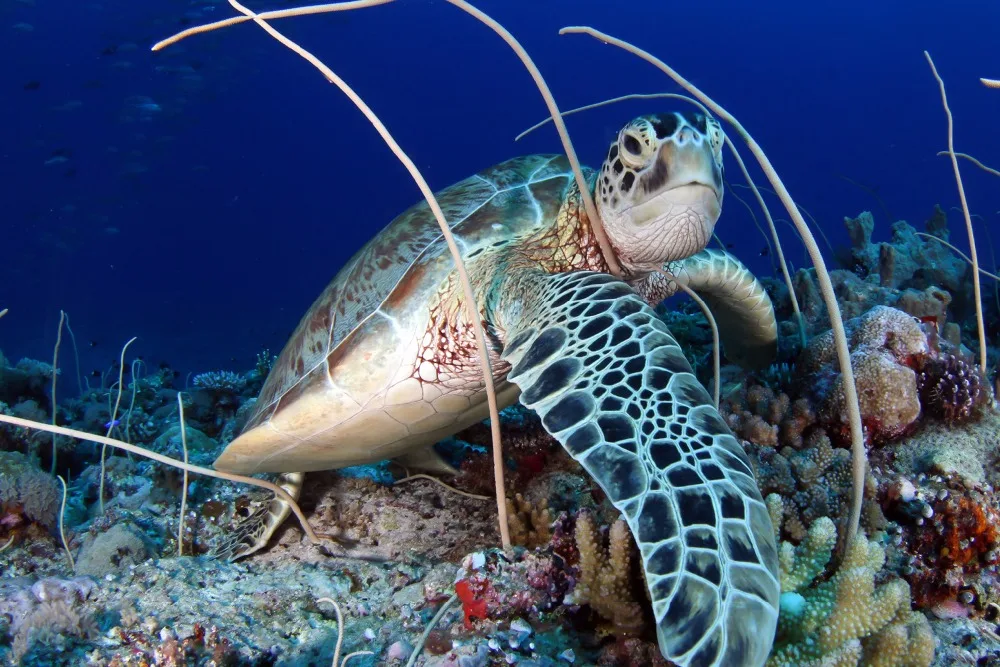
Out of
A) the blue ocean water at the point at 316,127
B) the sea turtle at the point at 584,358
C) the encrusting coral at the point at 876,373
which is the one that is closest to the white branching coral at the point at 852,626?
the sea turtle at the point at 584,358

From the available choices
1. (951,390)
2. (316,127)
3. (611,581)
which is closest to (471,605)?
(611,581)

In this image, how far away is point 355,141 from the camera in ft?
242

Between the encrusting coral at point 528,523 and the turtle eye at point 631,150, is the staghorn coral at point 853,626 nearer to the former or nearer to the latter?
the encrusting coral at point 528,523

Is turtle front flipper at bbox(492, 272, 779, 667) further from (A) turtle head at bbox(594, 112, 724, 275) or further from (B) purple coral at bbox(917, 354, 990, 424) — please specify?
(B) purple coral at bbox(917, 354, 990, 424)

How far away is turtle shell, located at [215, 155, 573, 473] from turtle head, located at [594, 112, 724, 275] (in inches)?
16.2

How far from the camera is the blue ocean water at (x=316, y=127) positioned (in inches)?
1555

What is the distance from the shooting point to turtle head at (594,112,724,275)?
2.04 m

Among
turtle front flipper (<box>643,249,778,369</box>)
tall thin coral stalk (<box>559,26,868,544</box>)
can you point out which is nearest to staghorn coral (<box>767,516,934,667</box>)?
tall thin coral stalk (<box>559,26,868,544</box>)

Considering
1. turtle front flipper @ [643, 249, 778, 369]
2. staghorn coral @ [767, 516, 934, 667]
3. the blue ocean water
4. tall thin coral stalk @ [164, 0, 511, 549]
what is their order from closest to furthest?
staghorn coral @ [767, 516, 934, 667]
tall thin coral stalk @ [164, 0, 511, 549]
turtle front flipper @ [643, 249, 778, 369]
the blue ocean water

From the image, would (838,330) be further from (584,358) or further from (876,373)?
(876,373)

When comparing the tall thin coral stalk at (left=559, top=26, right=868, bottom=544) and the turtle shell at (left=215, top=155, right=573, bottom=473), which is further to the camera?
the turtle shell at (left=215, top=155, right=573, bottom=473)

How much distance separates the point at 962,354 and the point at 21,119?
198 ft

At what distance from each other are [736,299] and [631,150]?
4.54 feet

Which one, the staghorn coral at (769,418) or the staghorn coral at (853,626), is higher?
the staghorn coral at (853,626)
